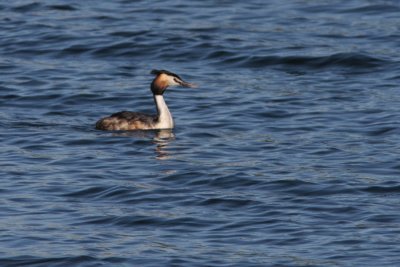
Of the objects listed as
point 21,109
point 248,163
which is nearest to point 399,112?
point 248,163

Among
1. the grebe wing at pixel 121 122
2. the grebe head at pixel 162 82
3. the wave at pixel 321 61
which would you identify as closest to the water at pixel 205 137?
the wave at pixel 321 61

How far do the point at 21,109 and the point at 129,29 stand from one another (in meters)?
6.02

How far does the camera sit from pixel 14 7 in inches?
1173

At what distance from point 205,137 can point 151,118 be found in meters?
1.21

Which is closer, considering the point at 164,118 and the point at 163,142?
the point at 163,142

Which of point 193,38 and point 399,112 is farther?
point 193,38

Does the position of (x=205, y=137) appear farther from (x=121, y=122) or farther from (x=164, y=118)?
(x=121, y=122)

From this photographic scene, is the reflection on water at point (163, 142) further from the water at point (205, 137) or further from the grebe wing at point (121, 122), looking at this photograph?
the grebe wing at point (121, 122)

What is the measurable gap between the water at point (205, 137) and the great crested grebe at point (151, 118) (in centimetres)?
16

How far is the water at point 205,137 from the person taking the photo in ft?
46.9

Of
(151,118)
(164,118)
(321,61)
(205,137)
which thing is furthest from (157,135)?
(321,61)

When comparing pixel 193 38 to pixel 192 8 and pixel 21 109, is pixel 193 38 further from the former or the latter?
pixel 21 109

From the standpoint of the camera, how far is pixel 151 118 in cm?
2061

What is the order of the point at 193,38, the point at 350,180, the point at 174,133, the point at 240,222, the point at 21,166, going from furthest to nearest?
the point at 193,38
the point at 174,133
the point at 21,166
the point at 350,180
the point at 240,222
